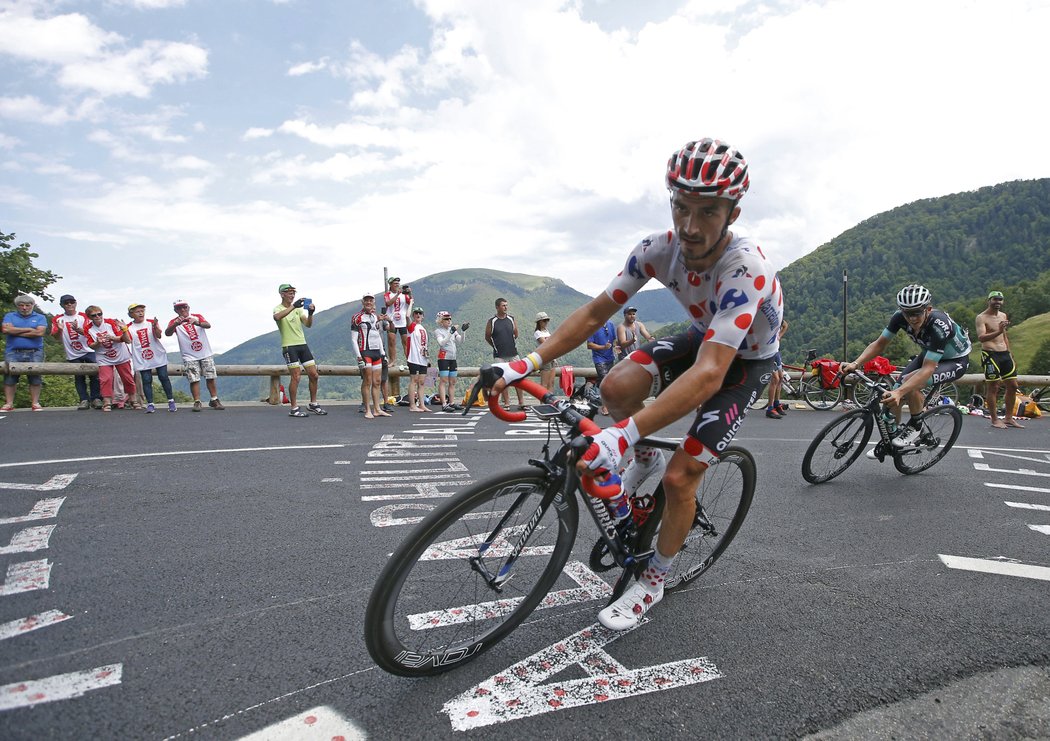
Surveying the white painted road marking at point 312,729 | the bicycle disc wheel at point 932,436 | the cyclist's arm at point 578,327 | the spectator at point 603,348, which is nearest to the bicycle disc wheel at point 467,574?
the white painted road marking at point 312,729

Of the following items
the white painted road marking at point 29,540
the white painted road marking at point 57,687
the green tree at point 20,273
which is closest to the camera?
the white painted road marking at point 57,687

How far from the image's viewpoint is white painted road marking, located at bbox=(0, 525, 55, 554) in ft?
11.4

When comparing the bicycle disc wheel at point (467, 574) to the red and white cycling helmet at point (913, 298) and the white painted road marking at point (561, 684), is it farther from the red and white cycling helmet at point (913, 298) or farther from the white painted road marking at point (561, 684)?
the red and white cycling helmet at point (913, 298)

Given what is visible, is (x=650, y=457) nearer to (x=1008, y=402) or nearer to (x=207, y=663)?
(x=207, y=663)

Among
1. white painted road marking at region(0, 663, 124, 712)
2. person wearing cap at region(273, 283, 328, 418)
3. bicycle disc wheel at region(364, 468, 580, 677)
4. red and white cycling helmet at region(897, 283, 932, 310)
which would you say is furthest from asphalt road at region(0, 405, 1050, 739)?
person wearing cap at region(273, 283, 328, 418)

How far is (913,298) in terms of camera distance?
612cm

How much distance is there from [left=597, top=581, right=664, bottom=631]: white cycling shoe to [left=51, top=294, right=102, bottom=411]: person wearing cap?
1139 cm

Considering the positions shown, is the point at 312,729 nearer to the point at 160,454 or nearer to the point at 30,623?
the point at 30,623

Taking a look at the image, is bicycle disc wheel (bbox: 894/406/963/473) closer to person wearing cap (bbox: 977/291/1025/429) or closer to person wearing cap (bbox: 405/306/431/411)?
person wearing cap (bbox: 977/291/1025/429)

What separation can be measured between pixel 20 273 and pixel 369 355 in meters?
31.7

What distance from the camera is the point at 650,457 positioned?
9.99 feet

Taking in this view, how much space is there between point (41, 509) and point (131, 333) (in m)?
7.64

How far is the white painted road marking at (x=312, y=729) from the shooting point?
1.98 meters

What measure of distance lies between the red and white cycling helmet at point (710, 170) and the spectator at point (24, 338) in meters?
12.0
